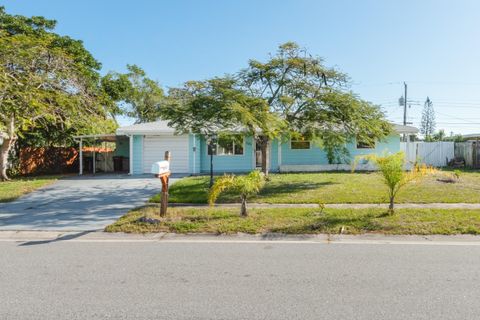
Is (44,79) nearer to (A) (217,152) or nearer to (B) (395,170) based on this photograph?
(A) (217,152)

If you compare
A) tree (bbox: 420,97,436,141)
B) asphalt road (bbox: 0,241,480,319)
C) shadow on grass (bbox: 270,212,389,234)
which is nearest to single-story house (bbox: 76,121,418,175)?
shadow on grass (bbox: 270,212,389,234)

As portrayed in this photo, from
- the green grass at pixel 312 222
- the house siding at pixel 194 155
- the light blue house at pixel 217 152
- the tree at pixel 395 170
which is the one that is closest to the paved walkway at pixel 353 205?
the green grass at pixel 312 222

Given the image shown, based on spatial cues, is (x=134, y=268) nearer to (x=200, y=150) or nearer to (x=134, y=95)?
(x=200, y=150)

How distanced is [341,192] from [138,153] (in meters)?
11.7

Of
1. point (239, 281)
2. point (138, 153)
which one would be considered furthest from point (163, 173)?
point (138, 153)

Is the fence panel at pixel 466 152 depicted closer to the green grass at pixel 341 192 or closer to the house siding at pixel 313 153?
the house siding at pixel 313 153

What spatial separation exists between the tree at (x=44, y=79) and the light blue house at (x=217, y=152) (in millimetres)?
2557

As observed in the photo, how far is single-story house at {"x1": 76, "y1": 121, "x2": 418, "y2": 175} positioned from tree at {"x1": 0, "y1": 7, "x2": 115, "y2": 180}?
7.28 feet

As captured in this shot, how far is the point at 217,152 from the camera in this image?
1975cm

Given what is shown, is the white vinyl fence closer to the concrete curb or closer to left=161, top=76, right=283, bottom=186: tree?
left=161, top=76, right=283, bottom=186: tree

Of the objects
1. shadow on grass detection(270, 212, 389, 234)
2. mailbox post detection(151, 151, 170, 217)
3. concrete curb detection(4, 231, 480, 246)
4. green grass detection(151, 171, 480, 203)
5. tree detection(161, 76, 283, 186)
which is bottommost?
concrete curb detection(4, 231, 480, 246)

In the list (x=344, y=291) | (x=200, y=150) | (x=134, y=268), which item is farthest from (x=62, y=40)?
(x=344, y=291)

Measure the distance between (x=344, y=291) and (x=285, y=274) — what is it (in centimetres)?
88

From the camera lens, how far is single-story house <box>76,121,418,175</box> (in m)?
19.0
